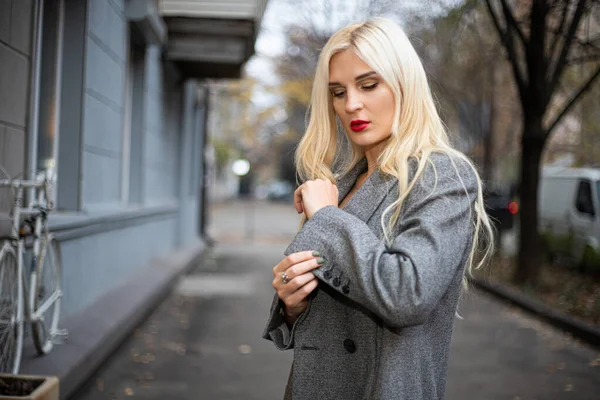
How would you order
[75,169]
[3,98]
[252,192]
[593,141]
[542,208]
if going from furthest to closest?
[252,192]
[542,208]
[593,141]
[75,169]
[3,98]

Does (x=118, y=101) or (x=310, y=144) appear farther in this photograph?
(x=118, y=101)

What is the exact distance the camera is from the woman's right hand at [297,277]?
160 centimetres

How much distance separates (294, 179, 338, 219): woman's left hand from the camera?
1.70m

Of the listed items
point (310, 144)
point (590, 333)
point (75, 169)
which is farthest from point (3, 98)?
point (590, 333)

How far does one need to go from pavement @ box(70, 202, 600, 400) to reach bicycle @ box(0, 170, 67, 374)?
0.72 metres

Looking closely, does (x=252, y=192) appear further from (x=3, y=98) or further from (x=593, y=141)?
(x=3, y=98)

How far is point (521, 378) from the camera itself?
6160 millimetres

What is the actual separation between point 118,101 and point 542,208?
37.9 ft

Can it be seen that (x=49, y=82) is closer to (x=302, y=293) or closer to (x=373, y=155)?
(x=373, y=155)

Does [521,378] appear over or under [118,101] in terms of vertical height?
under

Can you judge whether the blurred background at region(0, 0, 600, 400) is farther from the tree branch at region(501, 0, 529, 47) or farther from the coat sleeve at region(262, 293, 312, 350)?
the coat sleeve at region(262, 293, 312, 350)

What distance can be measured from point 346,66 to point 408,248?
0.52 m

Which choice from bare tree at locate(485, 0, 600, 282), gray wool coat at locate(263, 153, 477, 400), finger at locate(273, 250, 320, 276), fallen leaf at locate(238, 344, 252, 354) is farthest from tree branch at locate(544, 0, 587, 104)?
finger at locate(273, 250, 320, 276)

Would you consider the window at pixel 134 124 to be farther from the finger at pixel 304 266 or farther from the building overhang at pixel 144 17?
the finger at pixel 304 266
